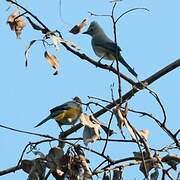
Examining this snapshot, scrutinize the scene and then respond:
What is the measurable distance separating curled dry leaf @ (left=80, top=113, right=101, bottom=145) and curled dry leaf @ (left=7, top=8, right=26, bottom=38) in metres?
0.94

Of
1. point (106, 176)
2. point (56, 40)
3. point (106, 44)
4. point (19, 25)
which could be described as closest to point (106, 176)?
point (106, 176)

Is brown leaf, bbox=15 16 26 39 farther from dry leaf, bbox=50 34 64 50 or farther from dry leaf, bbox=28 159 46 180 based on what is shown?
dry leaf, bbox=28 159 46 180

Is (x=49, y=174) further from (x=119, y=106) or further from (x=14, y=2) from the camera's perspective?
(x=14, y=2)

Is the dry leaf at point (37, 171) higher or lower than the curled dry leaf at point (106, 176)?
higher

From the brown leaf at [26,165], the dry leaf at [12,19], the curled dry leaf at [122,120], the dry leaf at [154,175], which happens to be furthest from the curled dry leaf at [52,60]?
A: the dry leaf at [154,175]

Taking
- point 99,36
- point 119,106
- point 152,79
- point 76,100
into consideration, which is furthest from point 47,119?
point 99,36

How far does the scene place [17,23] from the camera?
157 inches

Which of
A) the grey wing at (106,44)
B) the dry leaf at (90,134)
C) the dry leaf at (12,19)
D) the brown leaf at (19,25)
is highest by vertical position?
the grey wing at (106,44)

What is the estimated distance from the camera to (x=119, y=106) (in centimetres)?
316

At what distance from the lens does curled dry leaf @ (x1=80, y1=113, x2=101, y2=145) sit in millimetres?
3178

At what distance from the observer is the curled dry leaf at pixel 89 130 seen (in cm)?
318

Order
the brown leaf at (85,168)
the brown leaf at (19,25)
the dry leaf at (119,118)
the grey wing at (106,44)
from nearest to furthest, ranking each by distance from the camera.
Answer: the dry leaf at (119,118) < the brown leaf at (85,168) < the brown leaf at (19,25) < the grey wing at (106,44)

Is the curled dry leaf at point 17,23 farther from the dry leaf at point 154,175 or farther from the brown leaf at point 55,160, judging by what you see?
the dry leaf at point 154,175

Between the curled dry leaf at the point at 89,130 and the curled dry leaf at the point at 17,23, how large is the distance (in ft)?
3.08
